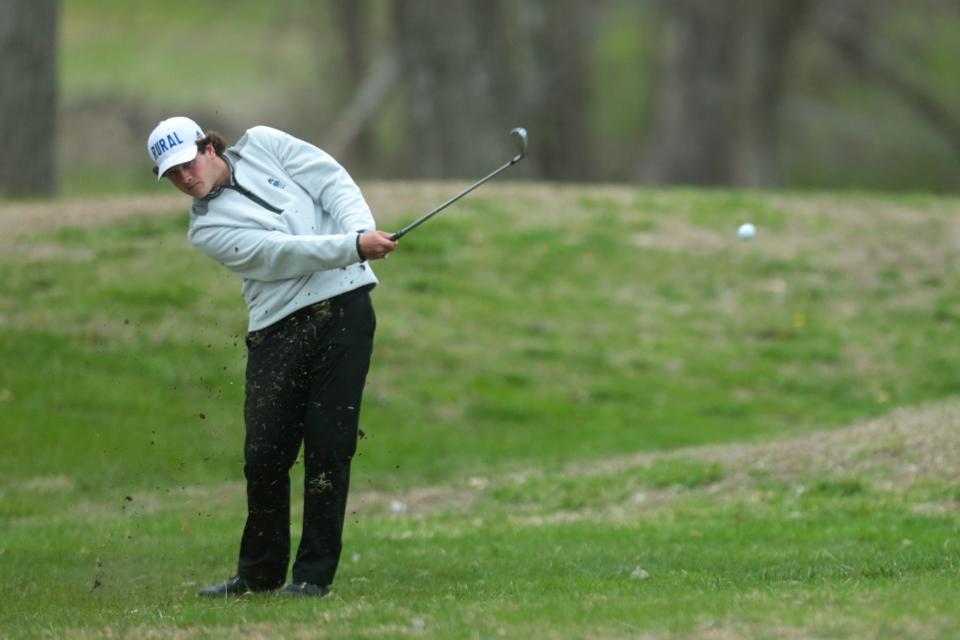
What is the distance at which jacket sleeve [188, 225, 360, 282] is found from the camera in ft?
25.7

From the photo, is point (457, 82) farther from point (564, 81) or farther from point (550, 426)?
point (550, 426)

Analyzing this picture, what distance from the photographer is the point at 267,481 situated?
27.3 feet

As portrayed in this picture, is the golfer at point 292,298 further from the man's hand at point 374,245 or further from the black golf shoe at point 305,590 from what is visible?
the man's hand at point 374,245

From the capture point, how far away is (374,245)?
7770mm

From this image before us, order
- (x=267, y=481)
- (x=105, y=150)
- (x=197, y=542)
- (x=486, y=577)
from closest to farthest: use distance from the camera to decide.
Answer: (x=267, y=481) < (x=486, y=577) < (x=197, y=542) < (x=105, y=150)

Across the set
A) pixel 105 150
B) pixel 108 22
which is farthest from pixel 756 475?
pixel 108 22

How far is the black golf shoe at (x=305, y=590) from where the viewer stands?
817 centimetres

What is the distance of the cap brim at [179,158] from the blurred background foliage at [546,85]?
18.0 metres

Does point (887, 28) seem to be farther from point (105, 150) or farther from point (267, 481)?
point (267, 481)

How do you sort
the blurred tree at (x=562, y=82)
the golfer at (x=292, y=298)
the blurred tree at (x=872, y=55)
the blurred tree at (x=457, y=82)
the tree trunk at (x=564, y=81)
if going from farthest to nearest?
the blurred tree at (x=872, y=55), the tree trunk at (x=564, y=81), the blurred tree at (x=562, y=82), the blurred tree at (x=457, y=82), the golfer at (x=292, y=298)

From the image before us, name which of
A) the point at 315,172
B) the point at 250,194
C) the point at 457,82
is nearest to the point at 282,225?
the point at 250,194

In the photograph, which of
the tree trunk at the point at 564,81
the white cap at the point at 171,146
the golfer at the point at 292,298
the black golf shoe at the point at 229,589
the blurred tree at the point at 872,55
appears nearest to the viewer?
the white cap at the point at 171,146

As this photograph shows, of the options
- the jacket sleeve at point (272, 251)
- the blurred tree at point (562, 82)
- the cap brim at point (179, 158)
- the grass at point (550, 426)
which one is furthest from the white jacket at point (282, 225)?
the blurred tree at point (562, 82)

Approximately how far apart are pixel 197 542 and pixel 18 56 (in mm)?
12679
